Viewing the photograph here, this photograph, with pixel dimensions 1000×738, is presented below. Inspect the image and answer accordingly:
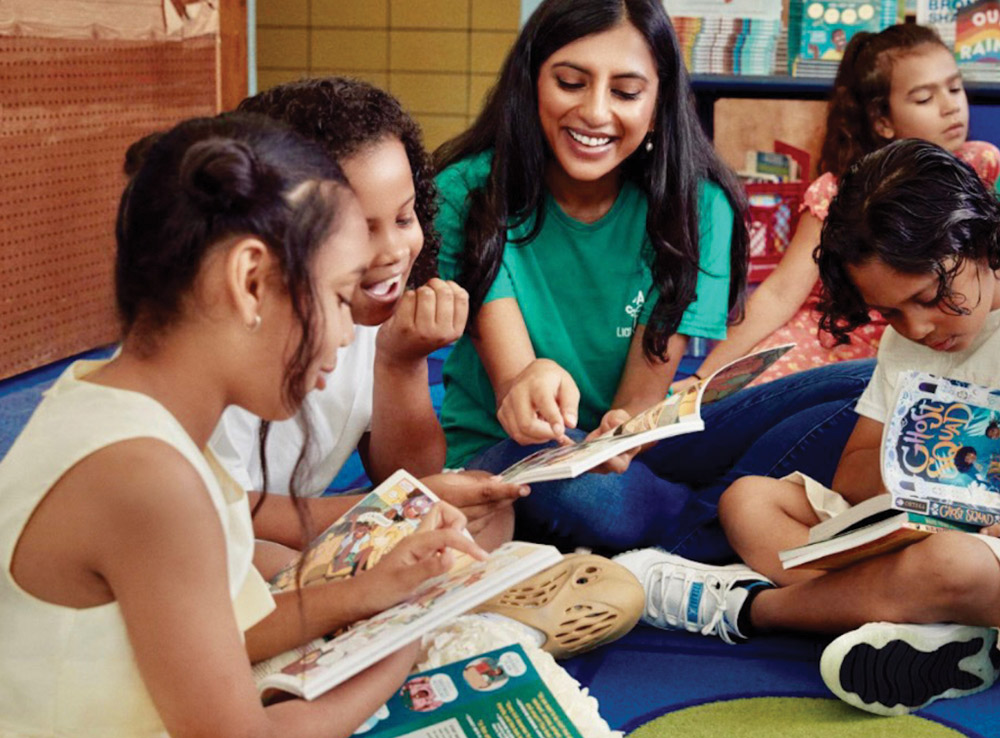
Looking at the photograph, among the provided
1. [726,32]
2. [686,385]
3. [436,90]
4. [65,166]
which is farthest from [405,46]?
[686,385]

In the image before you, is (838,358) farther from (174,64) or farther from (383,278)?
(174,64)

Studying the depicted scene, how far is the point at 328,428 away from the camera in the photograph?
1.60 m

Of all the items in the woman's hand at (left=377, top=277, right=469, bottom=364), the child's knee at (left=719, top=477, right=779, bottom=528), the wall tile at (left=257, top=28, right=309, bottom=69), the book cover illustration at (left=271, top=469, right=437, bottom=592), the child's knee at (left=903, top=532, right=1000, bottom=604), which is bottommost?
the child's knee at (left=719, top=477, right=779, bottom=528)

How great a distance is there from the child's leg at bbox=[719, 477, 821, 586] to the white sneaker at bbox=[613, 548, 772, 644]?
0.03m

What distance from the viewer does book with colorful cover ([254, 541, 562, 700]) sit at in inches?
40.2

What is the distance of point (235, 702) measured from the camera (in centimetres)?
95

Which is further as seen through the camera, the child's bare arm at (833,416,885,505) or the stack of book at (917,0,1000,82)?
the stack of book at (917,0,1000,82)

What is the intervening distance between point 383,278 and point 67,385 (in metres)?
0.52

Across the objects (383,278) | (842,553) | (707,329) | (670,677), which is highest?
(383,278)

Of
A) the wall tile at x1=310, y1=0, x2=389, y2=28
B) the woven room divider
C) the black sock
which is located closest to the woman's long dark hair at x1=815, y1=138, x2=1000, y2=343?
the black sock

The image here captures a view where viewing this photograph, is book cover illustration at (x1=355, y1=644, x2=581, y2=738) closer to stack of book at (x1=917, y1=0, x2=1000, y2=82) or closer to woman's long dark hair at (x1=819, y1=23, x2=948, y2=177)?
woman's long dark hair at (x1=819, y1=23, x2=948, y2=177)

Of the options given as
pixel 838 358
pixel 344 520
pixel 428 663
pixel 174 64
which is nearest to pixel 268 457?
pixel 344 520

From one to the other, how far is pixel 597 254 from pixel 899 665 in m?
0.76

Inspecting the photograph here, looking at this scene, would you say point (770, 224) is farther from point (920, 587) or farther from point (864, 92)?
point (920, 587)
